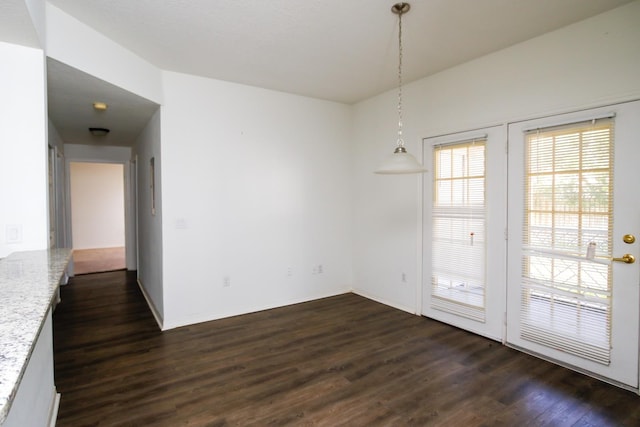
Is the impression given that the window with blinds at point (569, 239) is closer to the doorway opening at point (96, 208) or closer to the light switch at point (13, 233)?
the light switch at point (13, 233)

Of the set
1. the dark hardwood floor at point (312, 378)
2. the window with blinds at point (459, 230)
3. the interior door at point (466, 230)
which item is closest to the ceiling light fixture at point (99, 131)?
the dark hardwood floor at point (312, 378)

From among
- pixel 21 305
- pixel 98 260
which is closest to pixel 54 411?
pixel 21 305

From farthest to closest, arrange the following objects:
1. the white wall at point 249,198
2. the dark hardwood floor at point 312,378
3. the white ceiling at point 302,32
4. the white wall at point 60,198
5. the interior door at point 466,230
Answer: the white wall at point 60,198 → the white wall at point 249,198 → the interior door at point 466,230 → the white ceiling at point 302,32 → the dark hardwood floor at point 312,378

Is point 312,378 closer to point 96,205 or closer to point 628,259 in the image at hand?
point 628,259

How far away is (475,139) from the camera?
3.46m

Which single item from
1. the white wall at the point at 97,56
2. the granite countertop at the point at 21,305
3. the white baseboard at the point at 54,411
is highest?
the white wall at the point at 97,56

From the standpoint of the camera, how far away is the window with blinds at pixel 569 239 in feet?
8.54

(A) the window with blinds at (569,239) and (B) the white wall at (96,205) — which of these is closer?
(A) the window with blinds at (569,239)

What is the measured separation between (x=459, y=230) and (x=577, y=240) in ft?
3.52

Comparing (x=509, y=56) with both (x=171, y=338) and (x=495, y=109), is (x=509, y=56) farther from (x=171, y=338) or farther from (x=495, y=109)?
(x=171, y=338)

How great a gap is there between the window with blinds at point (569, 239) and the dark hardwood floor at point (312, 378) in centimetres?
34

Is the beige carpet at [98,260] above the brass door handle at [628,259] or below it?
below

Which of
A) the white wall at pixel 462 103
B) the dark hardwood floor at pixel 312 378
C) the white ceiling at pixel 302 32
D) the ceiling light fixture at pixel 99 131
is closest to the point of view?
the dark hardwood floor at pixel 312 378

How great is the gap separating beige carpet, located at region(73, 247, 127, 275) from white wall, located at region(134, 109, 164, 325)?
1826mm
